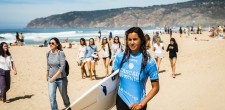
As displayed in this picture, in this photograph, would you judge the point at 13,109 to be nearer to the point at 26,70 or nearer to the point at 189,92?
the point at 189,92

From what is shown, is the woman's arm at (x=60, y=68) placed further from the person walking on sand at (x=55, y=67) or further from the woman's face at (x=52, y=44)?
the woman's face at (x=52, y=44)

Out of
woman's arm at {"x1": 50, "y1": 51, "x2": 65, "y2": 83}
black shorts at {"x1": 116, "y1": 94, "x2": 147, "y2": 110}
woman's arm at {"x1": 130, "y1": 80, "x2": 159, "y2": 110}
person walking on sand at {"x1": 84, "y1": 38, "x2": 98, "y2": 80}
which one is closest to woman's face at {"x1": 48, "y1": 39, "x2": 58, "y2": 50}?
woman's arm at {"x1": 50, "y1": 51, "x2": 65, "y2": 83}

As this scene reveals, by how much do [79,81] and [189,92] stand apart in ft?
16.3

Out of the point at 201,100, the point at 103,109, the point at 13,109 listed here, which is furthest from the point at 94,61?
the point at 103,109

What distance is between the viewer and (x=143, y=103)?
10.0 feet

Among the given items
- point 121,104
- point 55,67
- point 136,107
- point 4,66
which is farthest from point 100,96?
point 4,66

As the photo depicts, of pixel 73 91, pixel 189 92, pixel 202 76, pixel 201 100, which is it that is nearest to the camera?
pixel 201 100

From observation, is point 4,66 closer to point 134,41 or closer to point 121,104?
point 121,104

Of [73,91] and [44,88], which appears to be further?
[44,88]

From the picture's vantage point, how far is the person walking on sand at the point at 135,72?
3.04m

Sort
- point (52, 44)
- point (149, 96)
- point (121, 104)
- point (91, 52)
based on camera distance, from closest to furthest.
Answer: point (149, 96) < point (121, 104) < point (52, 44) < point (91, 52)

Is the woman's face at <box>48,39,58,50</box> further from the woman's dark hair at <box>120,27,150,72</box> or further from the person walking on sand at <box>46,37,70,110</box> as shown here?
the woman's dark hair at <box>120,27,150,72</box>

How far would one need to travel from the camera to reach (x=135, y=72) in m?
3.05

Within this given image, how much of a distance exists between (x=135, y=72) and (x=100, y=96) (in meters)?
0.53
